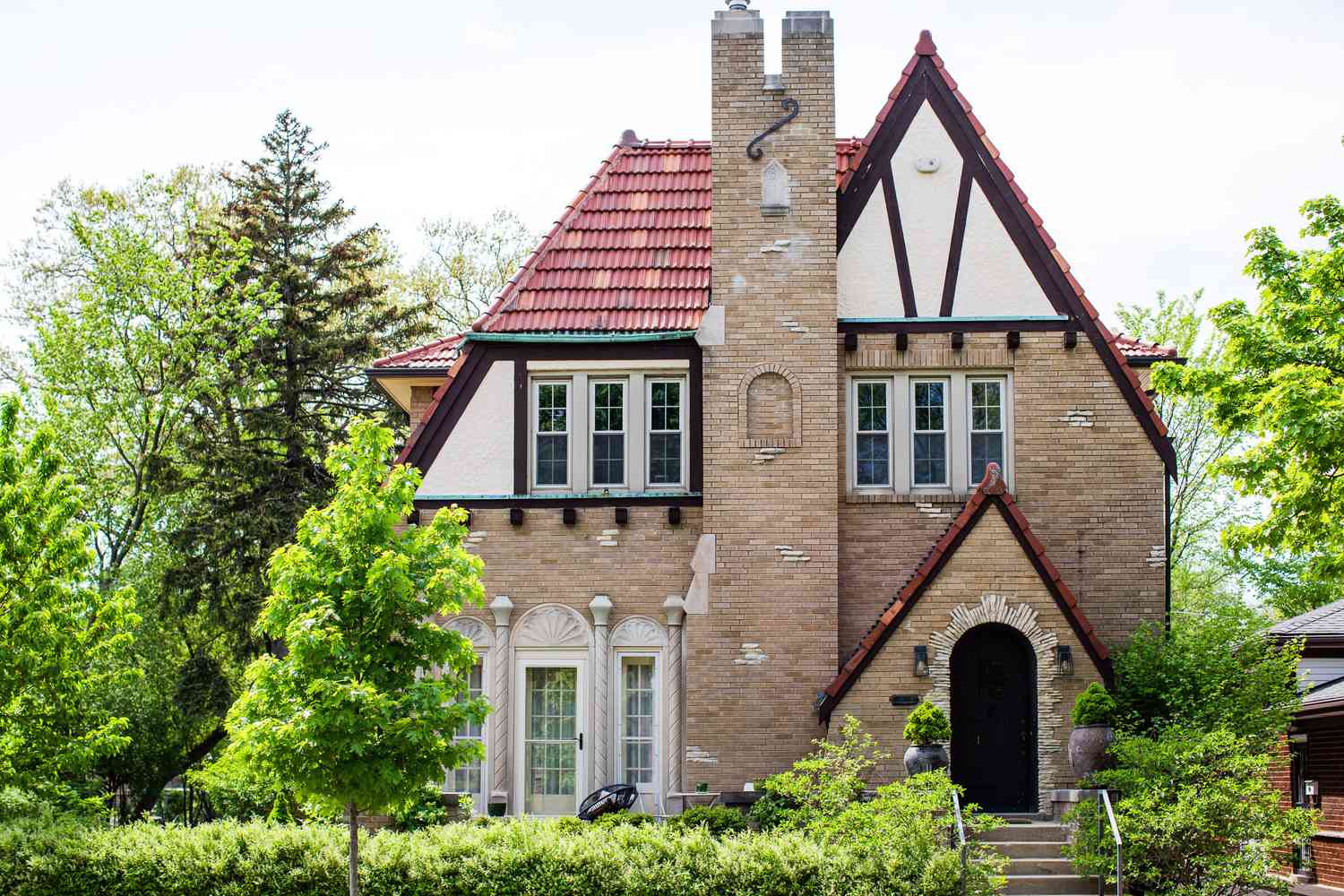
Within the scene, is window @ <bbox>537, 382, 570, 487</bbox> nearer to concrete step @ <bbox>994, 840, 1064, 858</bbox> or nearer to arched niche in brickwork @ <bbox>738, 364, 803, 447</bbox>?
arched niche in brickwork @ <bbox>738, 364, 803, 447</bbox>

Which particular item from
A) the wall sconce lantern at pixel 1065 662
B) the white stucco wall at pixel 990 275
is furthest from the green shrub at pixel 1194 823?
the white stucco wall at pixel 990 275


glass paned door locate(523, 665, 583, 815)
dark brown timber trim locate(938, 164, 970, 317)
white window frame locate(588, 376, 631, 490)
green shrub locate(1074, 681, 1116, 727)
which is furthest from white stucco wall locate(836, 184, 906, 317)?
glass paned door locate(523, 665, 583, 815)

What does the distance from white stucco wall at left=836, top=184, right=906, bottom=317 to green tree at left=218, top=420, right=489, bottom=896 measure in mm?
7604

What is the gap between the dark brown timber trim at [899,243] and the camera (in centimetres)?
2081

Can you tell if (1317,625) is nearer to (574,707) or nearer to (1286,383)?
(1286,383)

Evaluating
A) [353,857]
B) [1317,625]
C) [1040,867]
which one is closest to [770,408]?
[1040,867]

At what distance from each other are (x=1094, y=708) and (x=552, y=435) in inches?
330

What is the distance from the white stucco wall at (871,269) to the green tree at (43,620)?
1071cm

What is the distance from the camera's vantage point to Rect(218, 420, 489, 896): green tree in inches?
578

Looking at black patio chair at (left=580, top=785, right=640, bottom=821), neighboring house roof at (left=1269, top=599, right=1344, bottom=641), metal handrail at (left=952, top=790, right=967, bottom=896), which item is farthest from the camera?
neighboring house roof at (left=1269, top=599, right=1344, bottom=641)

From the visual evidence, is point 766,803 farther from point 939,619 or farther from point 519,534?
point 519,534

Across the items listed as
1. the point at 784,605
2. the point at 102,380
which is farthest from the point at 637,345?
the point at 102,380

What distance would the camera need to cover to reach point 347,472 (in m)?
15.9

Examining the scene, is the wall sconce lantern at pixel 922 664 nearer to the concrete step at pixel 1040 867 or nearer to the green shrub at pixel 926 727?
the green shrub at pixel 926 727
